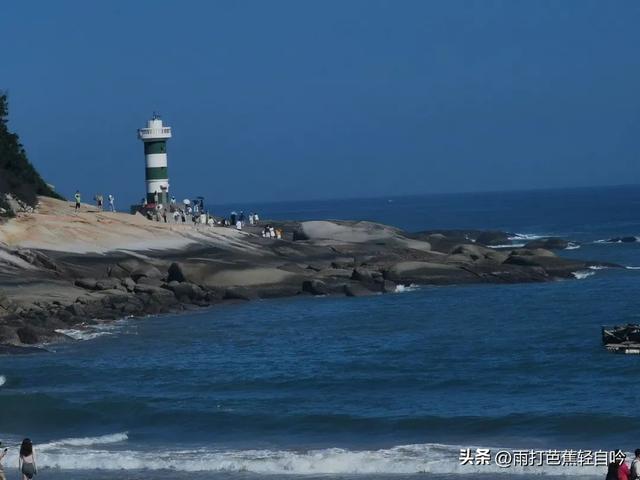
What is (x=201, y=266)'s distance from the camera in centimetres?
4694

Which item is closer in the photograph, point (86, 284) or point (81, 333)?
point (81, 333)

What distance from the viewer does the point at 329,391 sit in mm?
28875

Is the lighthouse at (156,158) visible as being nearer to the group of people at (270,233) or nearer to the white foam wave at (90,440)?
the group of people at (270,233)

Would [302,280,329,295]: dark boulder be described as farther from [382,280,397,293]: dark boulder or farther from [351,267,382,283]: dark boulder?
[382,280,397,293]: dark boulder

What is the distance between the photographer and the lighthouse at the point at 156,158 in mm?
60656

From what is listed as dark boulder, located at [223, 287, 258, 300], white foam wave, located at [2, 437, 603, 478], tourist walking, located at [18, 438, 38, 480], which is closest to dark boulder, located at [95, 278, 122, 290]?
dark boulder, located at [223, 287, 258, 300]

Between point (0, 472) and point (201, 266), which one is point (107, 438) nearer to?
point (0, 472)

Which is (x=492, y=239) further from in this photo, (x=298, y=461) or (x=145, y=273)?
(x=298, y=461)

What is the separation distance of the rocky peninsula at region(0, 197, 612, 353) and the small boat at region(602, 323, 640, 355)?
1350 cm

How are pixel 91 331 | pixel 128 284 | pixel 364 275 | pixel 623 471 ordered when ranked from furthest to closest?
pixel 364 275 → pixel 128 284 → pixel 91 331 → pixel 623 471

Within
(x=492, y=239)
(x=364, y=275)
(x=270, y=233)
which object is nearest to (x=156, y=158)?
(x=270, y=233)

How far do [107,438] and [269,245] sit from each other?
1166 inches

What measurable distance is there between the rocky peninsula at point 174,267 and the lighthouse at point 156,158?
4.51m

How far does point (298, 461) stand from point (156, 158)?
40168 mm
